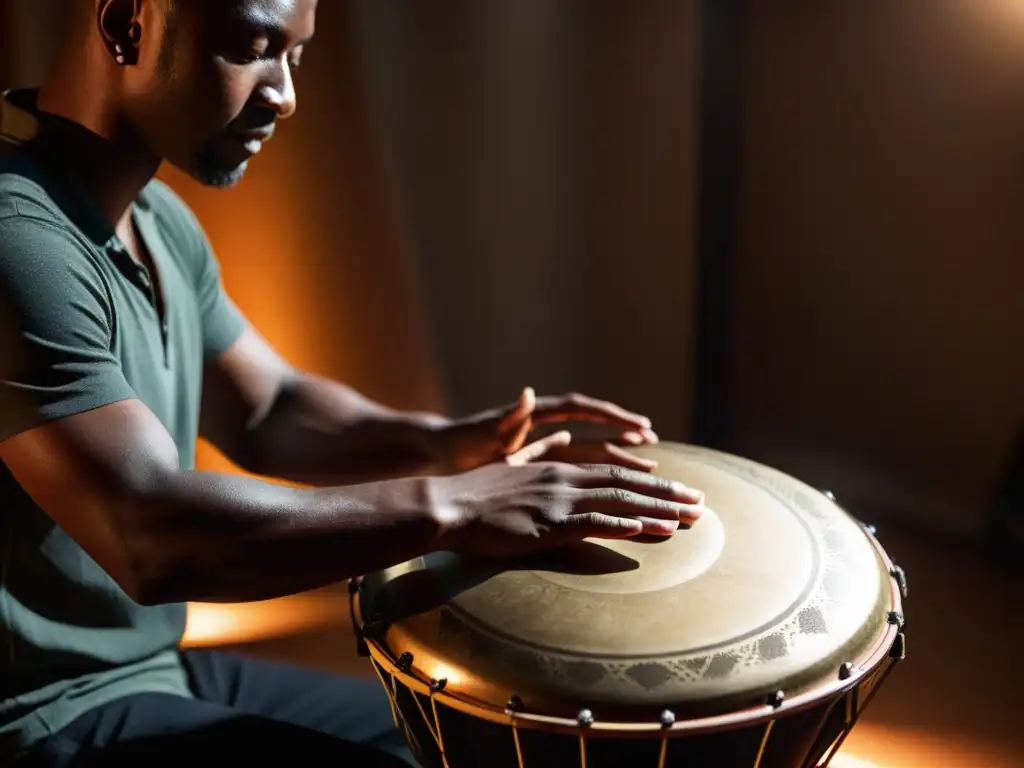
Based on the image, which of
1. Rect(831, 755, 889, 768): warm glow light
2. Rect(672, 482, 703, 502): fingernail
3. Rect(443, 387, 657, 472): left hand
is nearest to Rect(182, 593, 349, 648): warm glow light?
Rect(443, 387, 657, 472): left hand

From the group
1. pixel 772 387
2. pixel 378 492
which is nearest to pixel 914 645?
pixel 772 387

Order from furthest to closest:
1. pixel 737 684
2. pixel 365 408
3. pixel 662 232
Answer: pixel 662 232 < pixel 365 408 < pixel 737 684

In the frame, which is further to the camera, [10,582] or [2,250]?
[10,582]

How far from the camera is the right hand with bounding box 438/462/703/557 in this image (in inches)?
40.4

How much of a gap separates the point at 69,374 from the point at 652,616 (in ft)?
1.93

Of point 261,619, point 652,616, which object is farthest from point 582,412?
point 261,619

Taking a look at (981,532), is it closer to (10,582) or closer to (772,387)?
(772,387)

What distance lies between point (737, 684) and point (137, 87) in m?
0.85

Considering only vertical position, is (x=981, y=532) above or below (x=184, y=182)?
below

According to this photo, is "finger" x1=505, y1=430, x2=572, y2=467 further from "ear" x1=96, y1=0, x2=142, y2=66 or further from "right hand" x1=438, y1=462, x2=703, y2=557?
Result: "ear" x1=96, y1=0, x2=142, y2=66

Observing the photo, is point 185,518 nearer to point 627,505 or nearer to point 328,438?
point 627,505

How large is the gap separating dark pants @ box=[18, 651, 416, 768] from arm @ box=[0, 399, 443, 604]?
0.73 ft

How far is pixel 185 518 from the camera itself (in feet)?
3.08

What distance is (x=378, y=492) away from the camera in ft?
3.35
